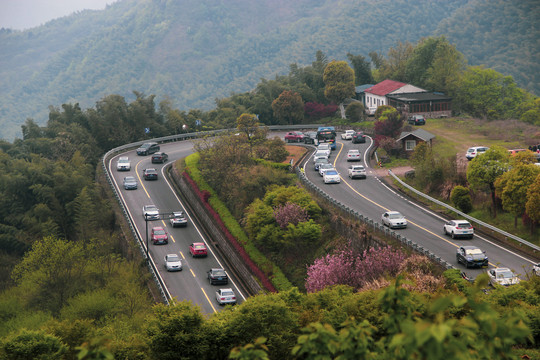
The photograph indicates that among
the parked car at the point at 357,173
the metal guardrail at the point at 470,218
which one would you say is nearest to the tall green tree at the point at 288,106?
the parked car at the point at 357,173

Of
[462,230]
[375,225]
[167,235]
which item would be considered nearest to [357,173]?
[375,225]

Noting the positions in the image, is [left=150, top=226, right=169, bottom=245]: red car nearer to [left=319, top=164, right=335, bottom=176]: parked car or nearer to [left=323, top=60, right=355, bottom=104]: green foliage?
[left=319, top=164, right=335, bottom=176]: parked car

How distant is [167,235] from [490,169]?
29.9 meters

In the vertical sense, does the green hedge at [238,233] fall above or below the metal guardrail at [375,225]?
below

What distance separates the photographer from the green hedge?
153ft

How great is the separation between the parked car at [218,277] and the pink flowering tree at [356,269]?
8.70 meters

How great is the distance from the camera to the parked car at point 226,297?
143 feet

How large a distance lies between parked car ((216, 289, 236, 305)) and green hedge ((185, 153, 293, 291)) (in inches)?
144

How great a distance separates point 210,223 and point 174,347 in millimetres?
38064

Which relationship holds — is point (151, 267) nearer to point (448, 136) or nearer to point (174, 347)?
point (174, 347)

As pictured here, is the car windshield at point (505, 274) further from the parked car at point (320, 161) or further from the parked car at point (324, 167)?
the parked car at point (320, 161)

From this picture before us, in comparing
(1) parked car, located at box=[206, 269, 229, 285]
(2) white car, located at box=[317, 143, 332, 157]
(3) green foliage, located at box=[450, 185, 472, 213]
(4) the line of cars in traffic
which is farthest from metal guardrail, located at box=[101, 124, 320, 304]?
(3) green foliage, located at box=[450, 185, 472, 213]

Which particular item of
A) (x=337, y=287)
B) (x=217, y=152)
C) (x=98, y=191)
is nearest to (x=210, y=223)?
(x=217, y=152)

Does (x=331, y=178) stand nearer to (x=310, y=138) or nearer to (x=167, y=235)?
(x=167, y=235)
